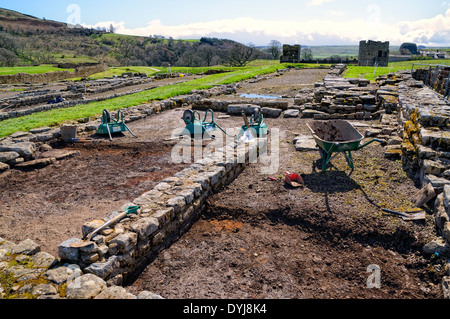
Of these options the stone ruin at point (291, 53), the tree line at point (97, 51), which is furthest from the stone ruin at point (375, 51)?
the tree line at point (97, 51)

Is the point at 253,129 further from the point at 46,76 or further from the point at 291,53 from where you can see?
the point at 291,53

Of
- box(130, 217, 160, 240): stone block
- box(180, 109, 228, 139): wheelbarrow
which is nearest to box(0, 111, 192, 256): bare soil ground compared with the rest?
box(180, 109, 228, 139): wheelbarrow

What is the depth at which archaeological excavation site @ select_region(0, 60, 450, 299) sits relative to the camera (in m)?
4.13

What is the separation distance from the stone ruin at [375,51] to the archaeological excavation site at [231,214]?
45906mm

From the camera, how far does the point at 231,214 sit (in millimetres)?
6117

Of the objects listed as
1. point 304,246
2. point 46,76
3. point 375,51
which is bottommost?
point 304,246

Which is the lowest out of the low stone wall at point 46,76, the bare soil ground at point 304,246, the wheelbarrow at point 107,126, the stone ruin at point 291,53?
the bare soil ground at point 304,246

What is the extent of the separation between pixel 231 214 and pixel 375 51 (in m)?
54.8

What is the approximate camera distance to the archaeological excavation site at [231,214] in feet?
13.5

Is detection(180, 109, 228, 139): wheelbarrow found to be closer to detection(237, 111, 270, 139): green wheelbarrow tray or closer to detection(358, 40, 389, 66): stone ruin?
detection(237, 111, 270, 139): green wheelbarrow tray

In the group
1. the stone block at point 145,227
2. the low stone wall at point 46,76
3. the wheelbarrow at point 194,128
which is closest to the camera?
the stone block at point 145,227

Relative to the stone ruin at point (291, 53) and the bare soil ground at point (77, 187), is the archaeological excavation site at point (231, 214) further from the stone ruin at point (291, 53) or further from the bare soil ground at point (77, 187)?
the stone ruin at point (291, 53)

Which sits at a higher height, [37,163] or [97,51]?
[97,51]

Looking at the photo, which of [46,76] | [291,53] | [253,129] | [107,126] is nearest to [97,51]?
[46,76]
